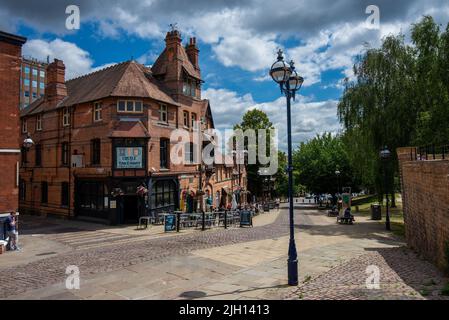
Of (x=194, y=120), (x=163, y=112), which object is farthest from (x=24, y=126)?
(x=194, y=120)

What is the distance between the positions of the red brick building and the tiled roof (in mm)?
7198

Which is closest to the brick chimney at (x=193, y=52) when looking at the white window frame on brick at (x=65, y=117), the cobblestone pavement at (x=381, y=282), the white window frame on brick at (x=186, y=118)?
the white window frame on brick at (x=186, y=118)

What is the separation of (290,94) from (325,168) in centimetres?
3188

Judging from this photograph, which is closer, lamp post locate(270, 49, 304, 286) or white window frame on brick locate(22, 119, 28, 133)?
lamp post locate(270, 49, 304, 286)

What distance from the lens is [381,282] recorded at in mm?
7977

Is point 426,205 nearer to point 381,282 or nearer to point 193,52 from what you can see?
point 381,282

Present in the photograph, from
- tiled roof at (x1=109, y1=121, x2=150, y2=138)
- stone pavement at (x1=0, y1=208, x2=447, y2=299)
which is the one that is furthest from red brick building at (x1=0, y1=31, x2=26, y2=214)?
tiled roof at (x1=109, y1=121, x2=150, y2=138)

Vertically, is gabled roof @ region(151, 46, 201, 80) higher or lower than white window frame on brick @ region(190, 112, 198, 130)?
higher

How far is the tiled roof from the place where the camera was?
862 inches

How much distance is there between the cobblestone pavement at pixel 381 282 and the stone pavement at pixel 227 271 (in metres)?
0.02

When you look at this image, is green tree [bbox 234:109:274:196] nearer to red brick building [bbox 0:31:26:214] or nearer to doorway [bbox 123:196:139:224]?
doorway [bbox 123:196:139:224]

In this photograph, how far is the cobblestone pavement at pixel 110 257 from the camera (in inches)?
377

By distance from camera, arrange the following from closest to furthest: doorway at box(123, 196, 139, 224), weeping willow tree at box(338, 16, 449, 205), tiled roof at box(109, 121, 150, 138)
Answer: weeping willow tree at box(338, 16, 449, 205) → tiled roof at box(109, 121, 150, 138) → doorway at box(123, 196, 139, 224)

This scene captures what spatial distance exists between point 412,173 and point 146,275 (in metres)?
10.5
